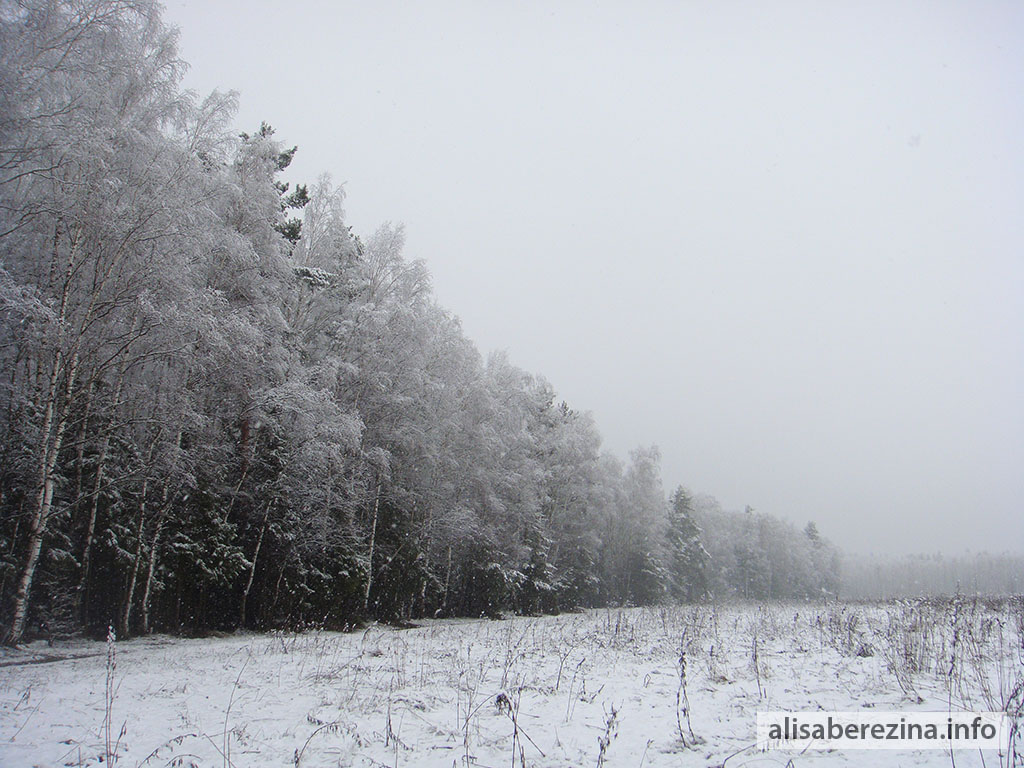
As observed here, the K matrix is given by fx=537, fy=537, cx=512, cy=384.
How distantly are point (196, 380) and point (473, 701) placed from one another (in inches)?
448

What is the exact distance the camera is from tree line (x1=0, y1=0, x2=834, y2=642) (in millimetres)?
10148

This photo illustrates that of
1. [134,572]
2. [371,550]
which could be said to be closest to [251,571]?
[134,572]

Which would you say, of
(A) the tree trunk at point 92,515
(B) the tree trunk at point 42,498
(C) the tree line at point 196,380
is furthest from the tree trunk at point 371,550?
(B) the tree trunk at point 42,498

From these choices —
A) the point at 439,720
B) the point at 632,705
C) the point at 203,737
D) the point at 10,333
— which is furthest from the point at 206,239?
the point at 632,705

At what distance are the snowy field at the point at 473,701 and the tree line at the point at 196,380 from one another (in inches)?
144

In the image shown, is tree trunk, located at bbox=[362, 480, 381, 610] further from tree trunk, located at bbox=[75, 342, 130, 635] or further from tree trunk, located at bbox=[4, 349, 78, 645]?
tree trunk, located at bbox=[4, 349, 78, 645]

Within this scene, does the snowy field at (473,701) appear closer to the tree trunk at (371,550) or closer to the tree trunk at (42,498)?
the tree trunk at (42,498)

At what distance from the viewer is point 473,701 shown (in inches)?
238

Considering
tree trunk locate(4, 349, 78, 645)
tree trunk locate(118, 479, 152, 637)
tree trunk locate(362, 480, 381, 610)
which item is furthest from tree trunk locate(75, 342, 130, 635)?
tree trunk locate(362, 480, 381, 610)

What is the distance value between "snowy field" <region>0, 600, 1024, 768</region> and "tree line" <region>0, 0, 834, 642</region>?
3.65 m

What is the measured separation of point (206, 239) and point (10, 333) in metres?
3.94

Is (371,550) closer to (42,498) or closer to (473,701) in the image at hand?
(42,498)

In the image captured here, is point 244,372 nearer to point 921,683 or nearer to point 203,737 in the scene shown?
point 203,737

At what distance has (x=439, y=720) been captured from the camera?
532cm
